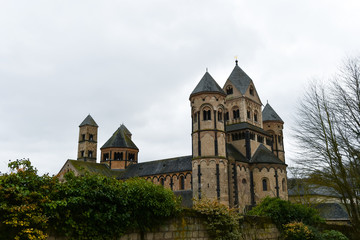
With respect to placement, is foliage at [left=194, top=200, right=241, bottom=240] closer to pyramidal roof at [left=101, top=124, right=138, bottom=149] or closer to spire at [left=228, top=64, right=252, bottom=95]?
spire at [left=228, top=64, right=252, bottom=95]

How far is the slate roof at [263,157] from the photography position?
4402 centimetres

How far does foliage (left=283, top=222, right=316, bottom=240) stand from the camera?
16875 mm

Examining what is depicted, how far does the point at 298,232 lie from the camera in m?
17.0

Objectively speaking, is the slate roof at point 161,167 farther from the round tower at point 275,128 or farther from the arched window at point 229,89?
the round tower at point 275,128

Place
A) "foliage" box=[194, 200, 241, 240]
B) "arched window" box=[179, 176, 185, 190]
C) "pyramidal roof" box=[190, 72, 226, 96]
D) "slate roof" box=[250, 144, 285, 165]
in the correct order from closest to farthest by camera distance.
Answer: "foliage" box=[194, 200, 241, 240], "pyramidal roof" box=[190, 72, 226, 96], "slate roof" box=[250, 144, 285, 165], "arched window" box=[179, 176, 185, 190]

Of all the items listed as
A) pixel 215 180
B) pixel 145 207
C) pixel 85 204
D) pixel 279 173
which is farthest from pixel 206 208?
pixel 279 173

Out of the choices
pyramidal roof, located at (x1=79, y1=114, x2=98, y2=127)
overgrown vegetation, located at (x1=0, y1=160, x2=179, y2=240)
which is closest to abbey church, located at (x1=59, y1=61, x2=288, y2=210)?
pyramidal roof, located at (x1=79, y1=114, x2=98, y2=127)

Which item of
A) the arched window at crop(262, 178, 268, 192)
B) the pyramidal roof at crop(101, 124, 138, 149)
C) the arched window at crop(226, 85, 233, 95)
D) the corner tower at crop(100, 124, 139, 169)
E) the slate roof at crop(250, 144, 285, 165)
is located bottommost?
the arched window at crop(262, 178, 268, 192)

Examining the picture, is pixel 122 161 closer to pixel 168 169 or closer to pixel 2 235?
pixel 168 169

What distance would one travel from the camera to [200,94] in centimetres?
4225

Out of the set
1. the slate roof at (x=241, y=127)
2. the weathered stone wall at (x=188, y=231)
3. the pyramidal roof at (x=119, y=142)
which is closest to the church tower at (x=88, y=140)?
the pyramidal roof at (x=119, y=142)

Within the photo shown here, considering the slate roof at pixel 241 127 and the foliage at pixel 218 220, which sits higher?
the slate roof at pixel 241 127

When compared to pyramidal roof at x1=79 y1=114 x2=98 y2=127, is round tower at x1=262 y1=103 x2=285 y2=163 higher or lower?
lower

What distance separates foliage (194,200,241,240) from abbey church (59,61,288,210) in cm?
1705
